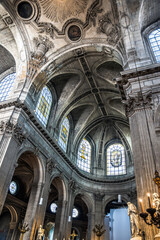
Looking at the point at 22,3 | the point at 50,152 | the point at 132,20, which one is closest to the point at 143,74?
the point at 132,20

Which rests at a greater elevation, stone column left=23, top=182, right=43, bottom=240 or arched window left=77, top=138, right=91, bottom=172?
arched window left=77, top=138, right=91, bottom=172

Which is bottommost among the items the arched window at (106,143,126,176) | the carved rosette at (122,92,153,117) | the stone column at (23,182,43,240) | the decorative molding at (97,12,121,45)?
the stone column at (23,182,43,240)

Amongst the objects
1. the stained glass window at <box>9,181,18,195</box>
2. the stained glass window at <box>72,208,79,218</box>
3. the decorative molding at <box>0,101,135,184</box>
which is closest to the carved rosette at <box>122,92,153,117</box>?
the decorative molding at <box>0,101,135,184</box>

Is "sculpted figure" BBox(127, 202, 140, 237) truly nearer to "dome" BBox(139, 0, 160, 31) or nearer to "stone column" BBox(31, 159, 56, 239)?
"stone column" BBox(31, 159, 56, 239)

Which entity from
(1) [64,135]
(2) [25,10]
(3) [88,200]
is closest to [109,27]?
(2) [25,10]

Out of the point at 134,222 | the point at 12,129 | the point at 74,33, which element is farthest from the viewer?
the point at 74,33

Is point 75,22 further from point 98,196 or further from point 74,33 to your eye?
point 98,196

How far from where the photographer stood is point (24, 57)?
593 inches

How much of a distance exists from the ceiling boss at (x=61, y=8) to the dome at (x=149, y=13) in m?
4.19

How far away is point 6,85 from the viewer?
1706cm

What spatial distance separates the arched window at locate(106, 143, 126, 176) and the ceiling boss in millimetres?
15117

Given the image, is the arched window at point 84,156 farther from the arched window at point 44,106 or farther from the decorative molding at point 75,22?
the decorative molding at point 75,22

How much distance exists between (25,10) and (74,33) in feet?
12.9

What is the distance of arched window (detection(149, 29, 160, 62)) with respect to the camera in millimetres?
11884
